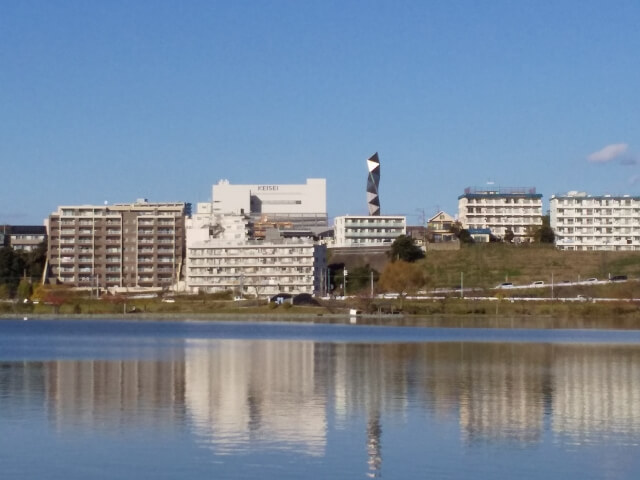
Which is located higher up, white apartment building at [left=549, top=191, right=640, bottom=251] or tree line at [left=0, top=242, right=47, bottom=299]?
white apartment building at [left=549, top=191, right=640, bottom=251]

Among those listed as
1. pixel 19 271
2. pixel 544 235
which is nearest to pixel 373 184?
pixel 544 235

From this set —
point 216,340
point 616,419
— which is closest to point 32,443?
point 616,419

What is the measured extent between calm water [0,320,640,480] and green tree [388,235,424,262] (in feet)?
188

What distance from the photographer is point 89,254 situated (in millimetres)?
104438

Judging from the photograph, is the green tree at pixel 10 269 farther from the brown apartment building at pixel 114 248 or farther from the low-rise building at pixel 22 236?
the low-rise building at pixel 22 236

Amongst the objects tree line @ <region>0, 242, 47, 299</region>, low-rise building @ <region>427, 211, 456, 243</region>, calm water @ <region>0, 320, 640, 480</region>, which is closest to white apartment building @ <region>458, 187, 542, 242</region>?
low-rise building @ <region>427, 211, 456, 243</region>

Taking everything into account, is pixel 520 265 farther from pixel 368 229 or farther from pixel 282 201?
pixel 282 201

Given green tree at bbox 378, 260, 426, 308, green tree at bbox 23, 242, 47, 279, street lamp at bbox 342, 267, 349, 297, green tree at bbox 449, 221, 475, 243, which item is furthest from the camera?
green tree at bbox 449, 221, 475, 243

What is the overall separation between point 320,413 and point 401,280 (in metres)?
66.5

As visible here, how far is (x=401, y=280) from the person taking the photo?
87500 mm

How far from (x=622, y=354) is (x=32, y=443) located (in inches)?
1054

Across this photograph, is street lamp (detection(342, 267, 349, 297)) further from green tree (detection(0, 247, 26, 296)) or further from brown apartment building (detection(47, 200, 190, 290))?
green tree (detection(0, 247, 26, 296))

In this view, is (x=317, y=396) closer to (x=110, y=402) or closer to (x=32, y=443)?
(x=110, y=402)

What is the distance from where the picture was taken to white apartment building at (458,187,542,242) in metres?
120
